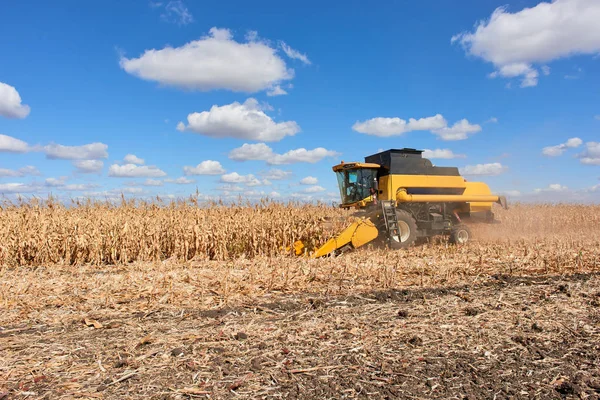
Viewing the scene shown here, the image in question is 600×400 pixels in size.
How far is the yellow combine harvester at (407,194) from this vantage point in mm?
10906

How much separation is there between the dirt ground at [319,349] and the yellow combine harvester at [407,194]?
5247 millimetres

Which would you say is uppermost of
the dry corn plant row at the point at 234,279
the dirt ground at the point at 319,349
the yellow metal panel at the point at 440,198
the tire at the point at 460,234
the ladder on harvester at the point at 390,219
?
the yellow metal panel at the point at 440,198

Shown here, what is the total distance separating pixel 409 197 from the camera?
11.7 metres

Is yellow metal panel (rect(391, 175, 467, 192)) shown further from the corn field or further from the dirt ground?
the dirt ground

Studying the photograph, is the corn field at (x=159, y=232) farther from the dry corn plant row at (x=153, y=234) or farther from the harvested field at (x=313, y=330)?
the harvested field at (x=313, y=330)

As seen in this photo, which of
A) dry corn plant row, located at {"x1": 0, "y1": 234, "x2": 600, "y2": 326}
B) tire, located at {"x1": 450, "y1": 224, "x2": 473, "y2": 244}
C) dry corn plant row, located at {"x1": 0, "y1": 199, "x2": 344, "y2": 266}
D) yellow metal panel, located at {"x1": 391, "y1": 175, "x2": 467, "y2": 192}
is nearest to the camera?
dry corn plant row, located at {"x1": 0, "y1": 234, "x2": 600, "y2": 326}

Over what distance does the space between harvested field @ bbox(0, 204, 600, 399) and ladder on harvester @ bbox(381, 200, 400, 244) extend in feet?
5.33

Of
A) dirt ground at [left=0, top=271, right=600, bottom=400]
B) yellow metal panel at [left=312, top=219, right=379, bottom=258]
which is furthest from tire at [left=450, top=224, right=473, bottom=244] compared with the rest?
dirt ground at [left=0, top=271, right=600, bottom=400]

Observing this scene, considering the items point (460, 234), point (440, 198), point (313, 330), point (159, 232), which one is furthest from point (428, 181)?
point (313, 330)

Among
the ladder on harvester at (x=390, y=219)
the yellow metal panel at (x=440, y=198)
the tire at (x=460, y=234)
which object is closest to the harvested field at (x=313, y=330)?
the ladder on harvester at (x=390, y=219)

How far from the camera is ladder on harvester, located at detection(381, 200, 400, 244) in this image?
10305 millimetres

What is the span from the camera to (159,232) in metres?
10.3

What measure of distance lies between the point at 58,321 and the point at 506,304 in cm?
528

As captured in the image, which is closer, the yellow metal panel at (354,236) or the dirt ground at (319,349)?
the dirt ground at (319,349)
